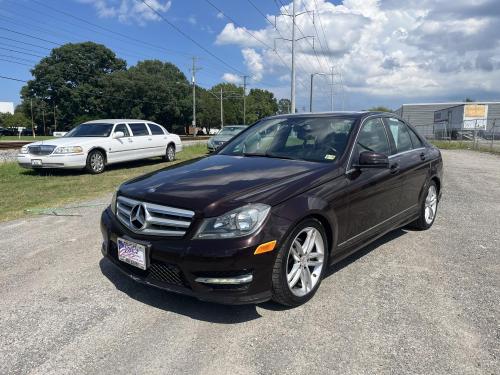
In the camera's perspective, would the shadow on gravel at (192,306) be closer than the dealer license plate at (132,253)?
No

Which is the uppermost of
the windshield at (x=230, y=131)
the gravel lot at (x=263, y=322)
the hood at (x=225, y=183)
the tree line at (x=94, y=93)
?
the tree line at (x=94, y=93)

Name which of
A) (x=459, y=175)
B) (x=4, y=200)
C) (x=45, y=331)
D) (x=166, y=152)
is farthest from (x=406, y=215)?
(x=166, y=152)

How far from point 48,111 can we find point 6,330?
278 feet

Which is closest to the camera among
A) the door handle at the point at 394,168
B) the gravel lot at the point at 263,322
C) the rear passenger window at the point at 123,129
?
the gravel lot at the point at 263,322

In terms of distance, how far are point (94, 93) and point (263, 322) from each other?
260 ft

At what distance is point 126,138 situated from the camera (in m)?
12.8

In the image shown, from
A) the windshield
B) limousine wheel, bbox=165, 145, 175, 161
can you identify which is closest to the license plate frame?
limousine wheel, bbox=165, 145, 175, 161

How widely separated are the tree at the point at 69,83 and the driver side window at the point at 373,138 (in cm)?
7627

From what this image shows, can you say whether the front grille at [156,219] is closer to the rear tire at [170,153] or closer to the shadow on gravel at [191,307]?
the shadow on gravel at [191,307]

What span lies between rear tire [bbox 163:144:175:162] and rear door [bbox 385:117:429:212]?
10673mm

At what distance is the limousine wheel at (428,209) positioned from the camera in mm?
5465

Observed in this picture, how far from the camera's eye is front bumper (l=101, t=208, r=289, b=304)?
9.32ft

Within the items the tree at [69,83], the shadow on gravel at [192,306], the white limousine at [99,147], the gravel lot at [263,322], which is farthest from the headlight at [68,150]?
the tree at [69,83]

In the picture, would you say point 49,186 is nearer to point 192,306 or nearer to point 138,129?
point 138,129
